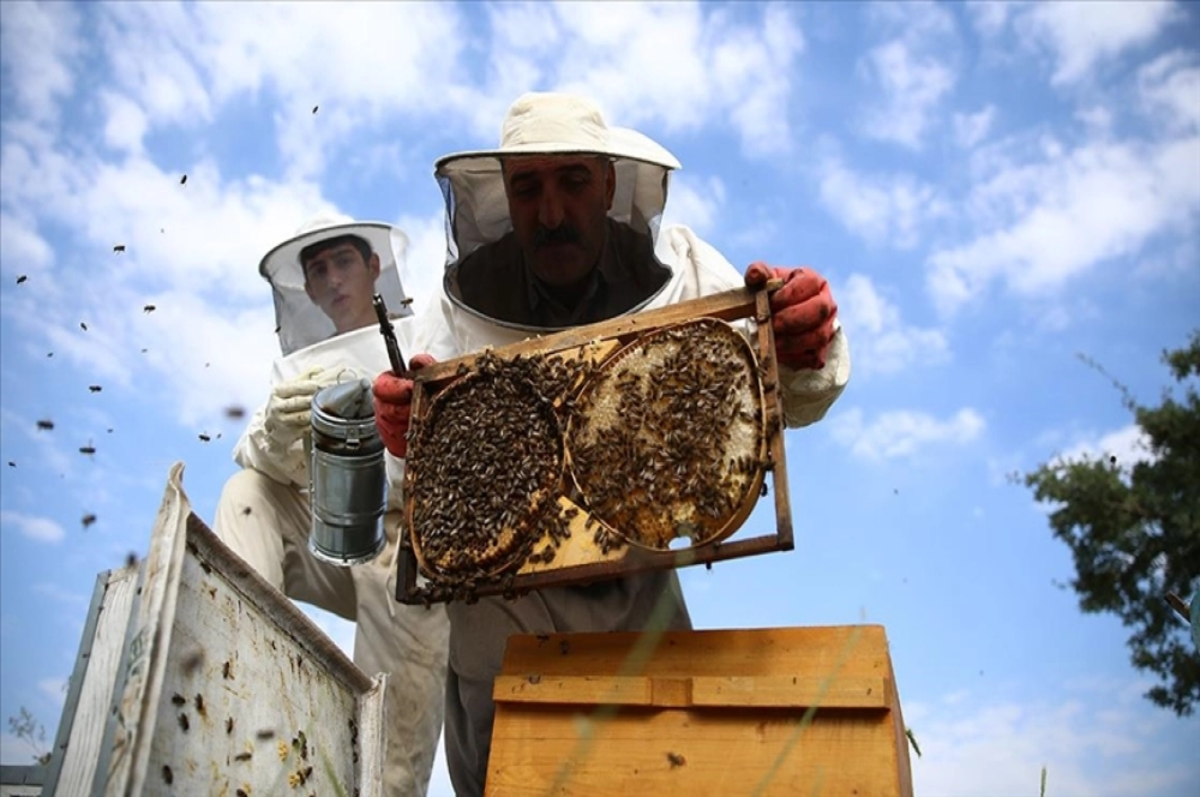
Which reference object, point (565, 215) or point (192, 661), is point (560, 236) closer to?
point (565, 215)

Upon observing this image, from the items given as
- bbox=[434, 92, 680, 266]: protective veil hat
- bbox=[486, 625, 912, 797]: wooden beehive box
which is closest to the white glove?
bbox=[434, 92, 680, 266]: protective veil hat

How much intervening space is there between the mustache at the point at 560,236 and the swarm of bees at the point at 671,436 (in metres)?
1.28

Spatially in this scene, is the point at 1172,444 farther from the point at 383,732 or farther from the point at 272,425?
the point at 383,732

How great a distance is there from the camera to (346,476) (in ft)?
14.1

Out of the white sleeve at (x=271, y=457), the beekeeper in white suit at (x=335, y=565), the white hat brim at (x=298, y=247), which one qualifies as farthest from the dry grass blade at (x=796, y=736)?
the white hat brim at (x=298, y=247)

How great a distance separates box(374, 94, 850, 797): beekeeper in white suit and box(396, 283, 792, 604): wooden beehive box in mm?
534

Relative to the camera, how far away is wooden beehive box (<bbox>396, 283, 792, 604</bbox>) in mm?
2885

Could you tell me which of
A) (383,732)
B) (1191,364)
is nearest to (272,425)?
(383,732)

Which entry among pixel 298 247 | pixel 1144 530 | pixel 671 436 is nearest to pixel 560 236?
Answer: pixel 671 436

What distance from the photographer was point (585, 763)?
115 inches

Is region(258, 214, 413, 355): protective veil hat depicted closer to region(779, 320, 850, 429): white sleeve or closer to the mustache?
the mustache

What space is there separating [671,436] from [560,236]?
162 centimetres

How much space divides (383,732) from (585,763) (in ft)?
2.35

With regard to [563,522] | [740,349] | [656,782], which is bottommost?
[656,782]
